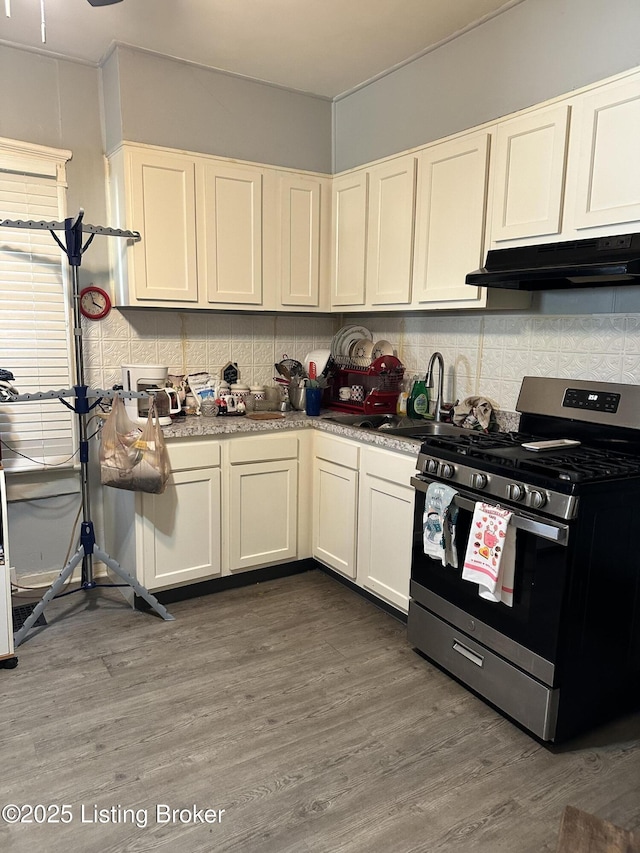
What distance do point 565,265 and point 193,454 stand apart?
179cm

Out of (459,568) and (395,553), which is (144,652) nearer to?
(395,553)

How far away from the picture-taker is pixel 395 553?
2.68 metres

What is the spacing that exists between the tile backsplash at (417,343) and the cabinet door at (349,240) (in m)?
0.30

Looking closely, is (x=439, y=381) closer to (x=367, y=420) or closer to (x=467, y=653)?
(x=367, y=420)

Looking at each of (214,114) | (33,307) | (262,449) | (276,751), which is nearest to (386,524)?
(262,449)

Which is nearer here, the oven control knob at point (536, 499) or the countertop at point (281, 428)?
the oven control knob at point (536, 499)

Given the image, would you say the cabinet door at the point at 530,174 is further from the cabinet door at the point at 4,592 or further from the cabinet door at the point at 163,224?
the cabinet door at the point at 4,592

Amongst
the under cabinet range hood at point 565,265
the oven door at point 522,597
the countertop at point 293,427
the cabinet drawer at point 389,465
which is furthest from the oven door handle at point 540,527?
the under cabinet range hood at point 565,265

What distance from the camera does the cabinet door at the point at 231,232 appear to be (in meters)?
3.06

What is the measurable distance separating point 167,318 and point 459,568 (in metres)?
2.07

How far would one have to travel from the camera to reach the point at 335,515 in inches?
122

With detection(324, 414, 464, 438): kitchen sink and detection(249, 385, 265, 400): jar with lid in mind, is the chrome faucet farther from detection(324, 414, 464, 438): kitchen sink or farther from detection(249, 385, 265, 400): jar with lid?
detection(249, 385, 265, 400): jar with lid

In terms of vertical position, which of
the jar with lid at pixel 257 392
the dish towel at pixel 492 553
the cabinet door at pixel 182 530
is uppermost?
the jar with lid at pixel 257 392

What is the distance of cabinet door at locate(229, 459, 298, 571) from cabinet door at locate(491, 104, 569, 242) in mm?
1553
